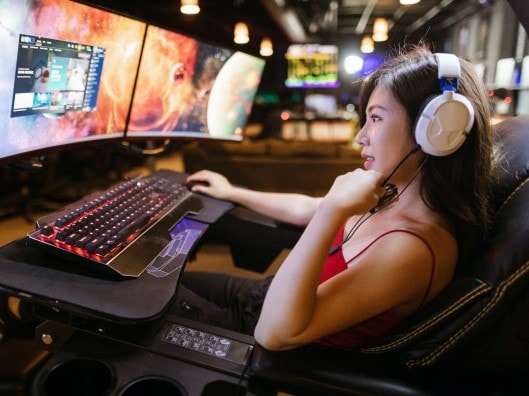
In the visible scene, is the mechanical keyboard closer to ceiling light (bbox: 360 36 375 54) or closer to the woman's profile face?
the woman's profile face

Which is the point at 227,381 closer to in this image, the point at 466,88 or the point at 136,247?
the point at 136,247

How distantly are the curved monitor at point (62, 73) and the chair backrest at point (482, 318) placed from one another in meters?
0.98

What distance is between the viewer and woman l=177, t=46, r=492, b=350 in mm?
826

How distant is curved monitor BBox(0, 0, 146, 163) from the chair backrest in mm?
976

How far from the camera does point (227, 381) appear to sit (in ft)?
2.56

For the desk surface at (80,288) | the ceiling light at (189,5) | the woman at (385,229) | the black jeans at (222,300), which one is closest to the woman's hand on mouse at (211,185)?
the black jeans at (222,300)

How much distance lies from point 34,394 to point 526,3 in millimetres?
1302

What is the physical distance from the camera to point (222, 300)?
1375 millimetres

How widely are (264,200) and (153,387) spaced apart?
33.9 inches

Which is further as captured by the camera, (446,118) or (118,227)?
(118,227)

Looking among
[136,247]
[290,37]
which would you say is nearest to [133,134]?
[136,247]

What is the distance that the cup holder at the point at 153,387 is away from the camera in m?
0.75

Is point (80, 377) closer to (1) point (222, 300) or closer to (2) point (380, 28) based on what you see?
(1) point (222, 300)

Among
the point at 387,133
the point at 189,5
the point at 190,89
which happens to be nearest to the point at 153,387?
the point at 387,133
